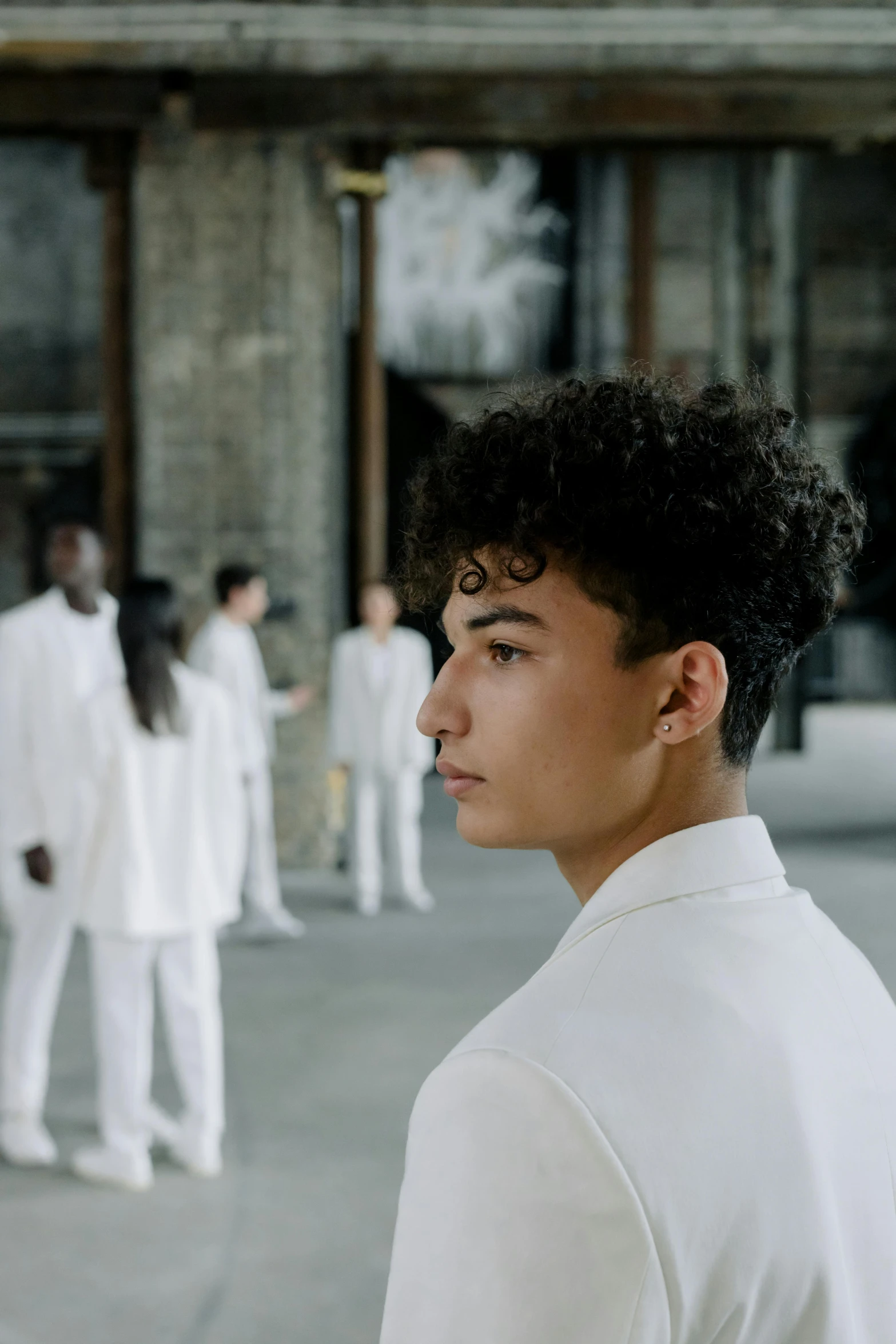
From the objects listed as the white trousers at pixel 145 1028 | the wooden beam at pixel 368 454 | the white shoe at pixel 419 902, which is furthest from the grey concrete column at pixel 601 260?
the white trousers at pixel 145 1028

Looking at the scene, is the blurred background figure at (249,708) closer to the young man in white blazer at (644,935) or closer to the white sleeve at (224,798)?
the white sleeve at (224,798)

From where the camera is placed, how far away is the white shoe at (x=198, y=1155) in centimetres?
389

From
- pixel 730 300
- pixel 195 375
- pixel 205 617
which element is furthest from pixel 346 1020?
pixel 730 300

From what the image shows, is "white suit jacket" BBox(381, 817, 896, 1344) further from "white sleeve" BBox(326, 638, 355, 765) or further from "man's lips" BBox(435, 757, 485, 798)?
"white sleeve" BBox(326, 638, 355, 765)

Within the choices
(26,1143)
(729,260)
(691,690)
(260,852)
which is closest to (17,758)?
(26,1143)

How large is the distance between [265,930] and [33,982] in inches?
98.8

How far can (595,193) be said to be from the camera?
13672 millimetres

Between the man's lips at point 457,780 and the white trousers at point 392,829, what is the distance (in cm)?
620

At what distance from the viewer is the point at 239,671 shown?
6.64 metres

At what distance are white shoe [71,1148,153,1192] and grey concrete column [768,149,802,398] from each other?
1096cm

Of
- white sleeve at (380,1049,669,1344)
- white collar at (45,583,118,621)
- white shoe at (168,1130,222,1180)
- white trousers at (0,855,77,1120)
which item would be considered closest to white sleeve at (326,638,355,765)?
white collar at (45,583,118,621)

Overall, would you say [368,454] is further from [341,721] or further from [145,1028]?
[145,1028]

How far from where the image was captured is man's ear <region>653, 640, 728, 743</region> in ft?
3.15

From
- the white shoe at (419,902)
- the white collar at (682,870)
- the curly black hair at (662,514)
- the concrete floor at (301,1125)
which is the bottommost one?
the white shoe at (419,902)
